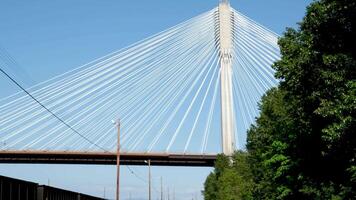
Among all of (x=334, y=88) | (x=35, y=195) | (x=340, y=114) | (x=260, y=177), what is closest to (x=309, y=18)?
(x=334, y=88)

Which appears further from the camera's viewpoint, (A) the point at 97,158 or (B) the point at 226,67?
(A) the point at 97,158

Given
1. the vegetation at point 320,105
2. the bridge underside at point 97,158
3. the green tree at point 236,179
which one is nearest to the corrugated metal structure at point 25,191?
the vegetation at point 320,105

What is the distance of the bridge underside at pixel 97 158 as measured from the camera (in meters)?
101

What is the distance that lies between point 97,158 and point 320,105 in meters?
84.7

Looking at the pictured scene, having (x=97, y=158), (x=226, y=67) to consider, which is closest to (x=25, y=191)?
(x=226, y=67)

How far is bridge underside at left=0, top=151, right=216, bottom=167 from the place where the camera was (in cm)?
10138

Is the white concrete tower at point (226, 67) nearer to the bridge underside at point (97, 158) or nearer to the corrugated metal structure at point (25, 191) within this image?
the bridge underside at point (97, 158)

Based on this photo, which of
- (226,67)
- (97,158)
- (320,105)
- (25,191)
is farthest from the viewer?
(97,158)

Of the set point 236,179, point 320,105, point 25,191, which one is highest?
point 236,179

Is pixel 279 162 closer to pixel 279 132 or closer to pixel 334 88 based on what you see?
pixel 279 132

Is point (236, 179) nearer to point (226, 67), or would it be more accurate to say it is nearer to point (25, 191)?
point (226, 67)

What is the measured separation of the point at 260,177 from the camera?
1996 inches

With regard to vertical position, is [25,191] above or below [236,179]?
below

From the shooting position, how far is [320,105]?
999 inches
